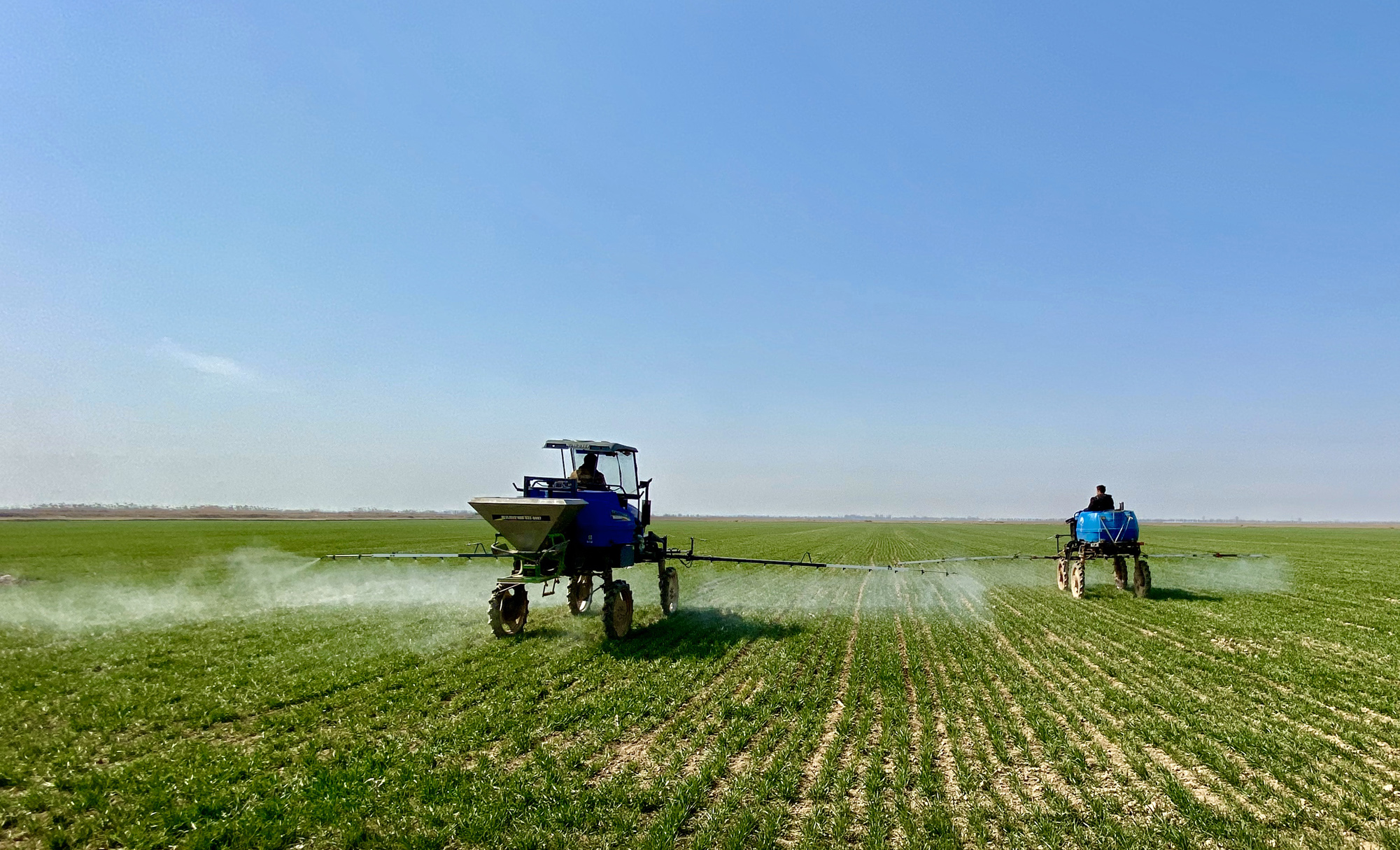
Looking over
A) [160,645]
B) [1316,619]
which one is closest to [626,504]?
[160,645]

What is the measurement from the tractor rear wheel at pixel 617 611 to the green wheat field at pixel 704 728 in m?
0.35

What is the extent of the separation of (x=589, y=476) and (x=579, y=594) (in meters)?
3.49

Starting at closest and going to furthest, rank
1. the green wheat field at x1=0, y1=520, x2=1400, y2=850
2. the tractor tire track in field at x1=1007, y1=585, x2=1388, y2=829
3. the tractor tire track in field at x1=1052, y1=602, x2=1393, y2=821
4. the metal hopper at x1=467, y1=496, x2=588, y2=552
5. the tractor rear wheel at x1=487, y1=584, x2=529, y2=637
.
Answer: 1. the green wheat field at x1=0, y1=520, x2=1400, y2=850
2. the tractor tire track in field at x1=1007, y1=585, x2=1388, y2=829
3. the tractor tire track in field at x1=1052, y1=602, x2=1393, y2=821
4. the metal hopper at x1=467, y1=496, x2=588, y2=552
5. the tractor rear wheel at x1=487, y1=584, x2=529, y2=637

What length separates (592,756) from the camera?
7.27 metres

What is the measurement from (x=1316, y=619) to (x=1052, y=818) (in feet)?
54.1

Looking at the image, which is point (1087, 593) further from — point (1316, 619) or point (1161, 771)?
point (1161, 771)

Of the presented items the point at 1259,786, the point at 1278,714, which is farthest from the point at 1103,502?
the point at 1259,786

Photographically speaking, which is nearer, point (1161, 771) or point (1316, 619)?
point (1161, 771)

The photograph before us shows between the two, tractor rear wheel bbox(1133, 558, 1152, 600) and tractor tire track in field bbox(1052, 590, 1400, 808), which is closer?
tractor tire track in field bbox(1052, 590, 1400, 808)

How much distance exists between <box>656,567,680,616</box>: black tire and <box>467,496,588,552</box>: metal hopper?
4512 millimetres

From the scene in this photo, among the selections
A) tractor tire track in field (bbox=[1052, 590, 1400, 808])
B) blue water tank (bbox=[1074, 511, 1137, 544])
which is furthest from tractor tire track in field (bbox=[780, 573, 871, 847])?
blue water tank (bbox=[1074, 511, 1137, 544])

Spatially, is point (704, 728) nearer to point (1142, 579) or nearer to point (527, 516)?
point (527, 516)

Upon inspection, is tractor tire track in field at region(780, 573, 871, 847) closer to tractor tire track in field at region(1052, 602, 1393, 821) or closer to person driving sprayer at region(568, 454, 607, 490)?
tractor tire track in field at region(1052, 602, 1393, 821)

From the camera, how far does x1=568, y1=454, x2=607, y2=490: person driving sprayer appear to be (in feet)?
46.6
